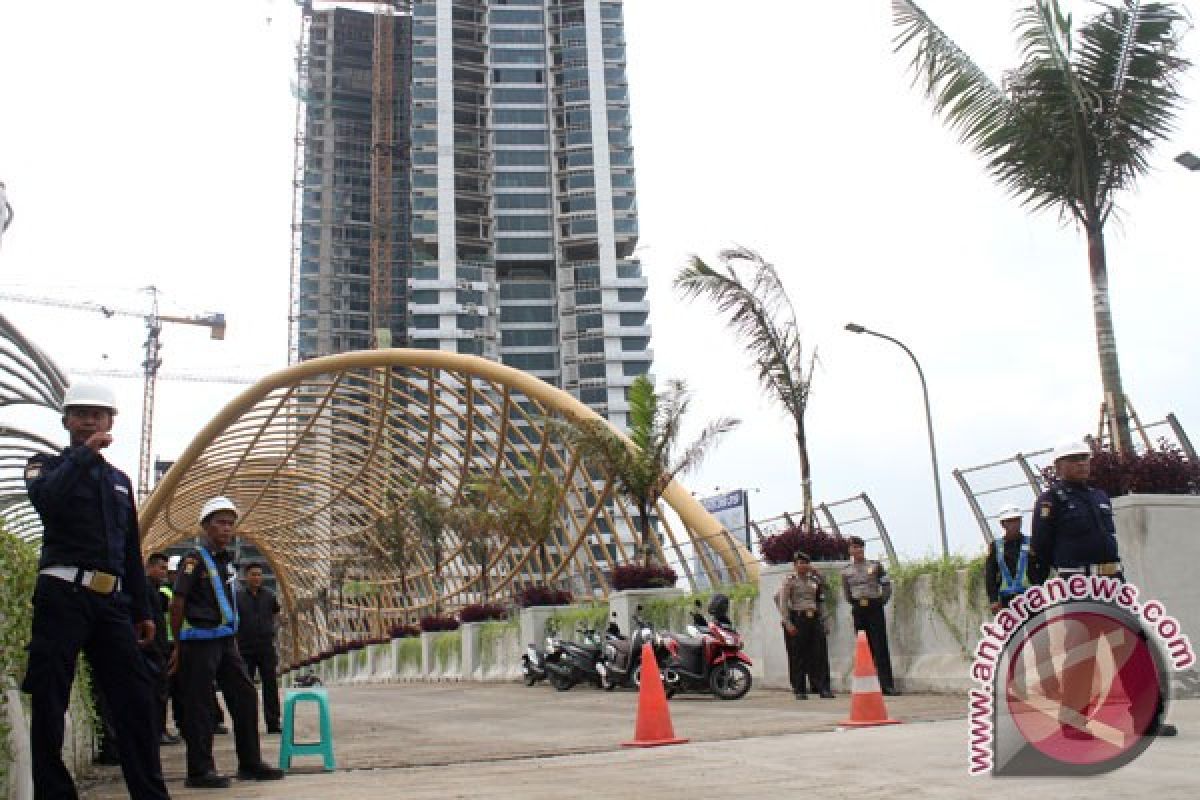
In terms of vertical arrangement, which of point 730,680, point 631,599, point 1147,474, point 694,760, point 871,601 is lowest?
point 694,760

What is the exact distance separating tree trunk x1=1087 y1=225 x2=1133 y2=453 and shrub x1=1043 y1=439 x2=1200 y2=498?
1.50 meters

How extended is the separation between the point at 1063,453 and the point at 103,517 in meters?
4.82

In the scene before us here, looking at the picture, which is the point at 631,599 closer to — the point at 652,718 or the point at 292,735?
the point at 652,718

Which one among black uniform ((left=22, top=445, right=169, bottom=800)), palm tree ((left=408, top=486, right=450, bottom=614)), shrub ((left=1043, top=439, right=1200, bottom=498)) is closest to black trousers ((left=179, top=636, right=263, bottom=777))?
black uniform ((left=22, top=445, right=169, bottom=800))

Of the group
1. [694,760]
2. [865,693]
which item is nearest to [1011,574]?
[865,693]

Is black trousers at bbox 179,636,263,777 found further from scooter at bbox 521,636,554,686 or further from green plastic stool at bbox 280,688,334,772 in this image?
scooter at bbox 521,636,554,686

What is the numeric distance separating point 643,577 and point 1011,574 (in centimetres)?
1026

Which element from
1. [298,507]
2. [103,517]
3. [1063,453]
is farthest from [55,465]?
[298,507]

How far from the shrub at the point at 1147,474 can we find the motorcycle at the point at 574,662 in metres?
8.97

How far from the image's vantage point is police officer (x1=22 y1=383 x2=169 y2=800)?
4.45 metres

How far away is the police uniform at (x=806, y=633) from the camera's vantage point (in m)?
12.0

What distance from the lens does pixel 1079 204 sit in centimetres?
1137

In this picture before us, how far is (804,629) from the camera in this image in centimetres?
1210

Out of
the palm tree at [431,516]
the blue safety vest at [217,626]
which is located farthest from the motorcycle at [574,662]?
the palm tree at [431,516]
